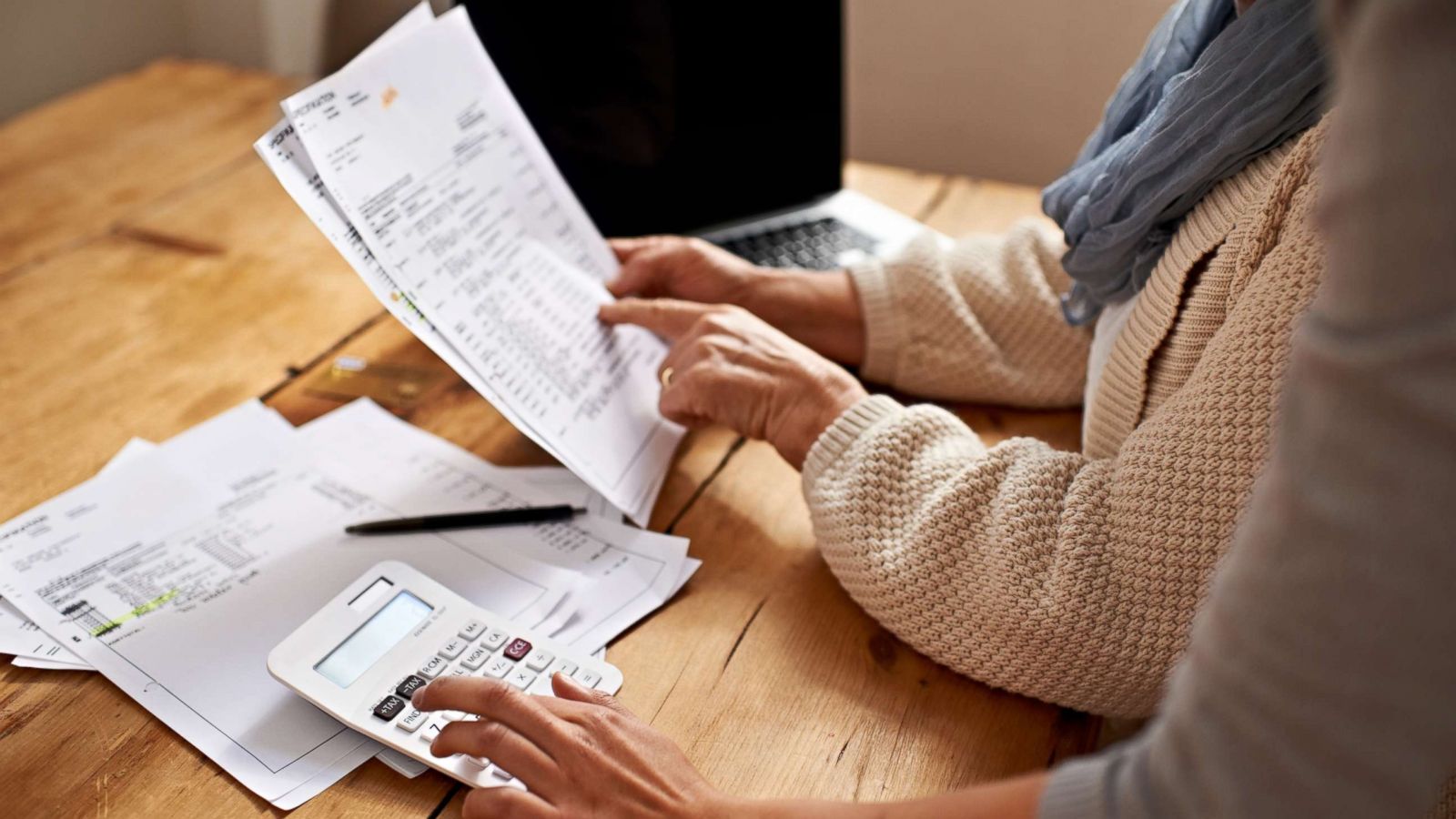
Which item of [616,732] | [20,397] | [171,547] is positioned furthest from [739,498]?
[20,397]

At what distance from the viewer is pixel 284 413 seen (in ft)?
3.06

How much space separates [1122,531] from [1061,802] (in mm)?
232

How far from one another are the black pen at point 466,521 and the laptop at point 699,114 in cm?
43

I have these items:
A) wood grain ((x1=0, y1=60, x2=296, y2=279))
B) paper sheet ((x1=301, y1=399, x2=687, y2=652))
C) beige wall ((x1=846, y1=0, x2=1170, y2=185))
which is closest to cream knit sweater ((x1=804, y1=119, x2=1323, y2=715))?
paper sheet ((x1=301, y1=399, x2=687, y2=652))

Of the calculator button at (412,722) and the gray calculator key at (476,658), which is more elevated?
the calculator button at (412,722)

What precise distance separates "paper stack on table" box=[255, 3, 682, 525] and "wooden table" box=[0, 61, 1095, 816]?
79 millimetres

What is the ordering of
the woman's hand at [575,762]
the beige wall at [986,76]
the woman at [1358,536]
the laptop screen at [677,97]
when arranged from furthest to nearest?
the beige wall at [986,76] → the laptop screen at [677,97] → the woman's hand at [575,762] → the woman at [1358,536]

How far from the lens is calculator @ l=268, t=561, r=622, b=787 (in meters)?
0.61

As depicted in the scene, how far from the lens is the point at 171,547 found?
0.76 metres

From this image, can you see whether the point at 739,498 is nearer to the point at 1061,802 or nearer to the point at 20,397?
the point at 1061,802

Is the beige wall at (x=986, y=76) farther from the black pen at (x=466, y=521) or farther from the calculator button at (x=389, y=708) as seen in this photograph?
the calculator button at (x=389, y=708)

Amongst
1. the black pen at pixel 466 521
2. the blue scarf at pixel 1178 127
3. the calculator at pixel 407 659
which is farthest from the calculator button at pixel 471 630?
the blue scarf at pixel 1178 127

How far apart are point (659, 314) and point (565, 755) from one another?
1.43ft

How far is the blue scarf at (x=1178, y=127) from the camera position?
25.2 inches
